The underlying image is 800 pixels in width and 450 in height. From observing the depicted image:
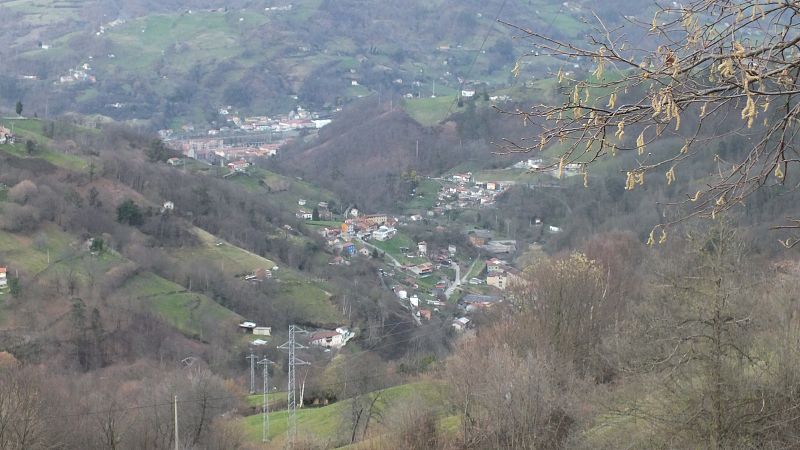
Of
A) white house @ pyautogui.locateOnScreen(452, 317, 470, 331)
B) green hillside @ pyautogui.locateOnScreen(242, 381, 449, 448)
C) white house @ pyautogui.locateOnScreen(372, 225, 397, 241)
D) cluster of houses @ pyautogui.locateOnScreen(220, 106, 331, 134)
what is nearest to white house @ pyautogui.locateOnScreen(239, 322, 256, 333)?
white house @ pyautogui.locateOnScreen(452, 317, 470, 331)

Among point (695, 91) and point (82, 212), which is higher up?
point (695, 91)

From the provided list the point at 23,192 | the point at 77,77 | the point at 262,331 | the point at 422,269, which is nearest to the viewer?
the point at 262,331

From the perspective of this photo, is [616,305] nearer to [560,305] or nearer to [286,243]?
[560,305]

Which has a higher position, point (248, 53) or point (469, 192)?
point (248, 53)

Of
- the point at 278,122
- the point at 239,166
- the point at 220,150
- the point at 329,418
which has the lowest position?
the point at 278,122

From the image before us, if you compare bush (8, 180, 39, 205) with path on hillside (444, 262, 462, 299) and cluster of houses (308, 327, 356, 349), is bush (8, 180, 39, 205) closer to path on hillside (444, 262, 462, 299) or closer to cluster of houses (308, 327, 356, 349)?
cluster of houses (308, 327, 356, 349)

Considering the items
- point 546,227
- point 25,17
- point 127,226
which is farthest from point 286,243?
point 25,17

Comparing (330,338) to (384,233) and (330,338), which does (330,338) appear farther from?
(384,233)

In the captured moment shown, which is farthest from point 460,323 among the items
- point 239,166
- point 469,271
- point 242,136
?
point 242,136

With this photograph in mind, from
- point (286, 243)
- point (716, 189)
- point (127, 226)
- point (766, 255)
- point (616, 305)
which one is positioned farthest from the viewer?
point (286, 243)

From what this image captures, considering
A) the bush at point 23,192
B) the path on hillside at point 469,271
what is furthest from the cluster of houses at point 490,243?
the bush at point 23,192

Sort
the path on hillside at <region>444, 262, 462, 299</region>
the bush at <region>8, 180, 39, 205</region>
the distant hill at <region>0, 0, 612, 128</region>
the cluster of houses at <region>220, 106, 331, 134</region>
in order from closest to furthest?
1. the bush at <region>8, 180, 39, 205</region>
2. the path on hillside at <region>444, 262, 462, 299</region>
3. the cluster of houses at <region>220, 106, 331, 134</region>
4. the distant hill at <region>0, 0, 612, 128</region>
